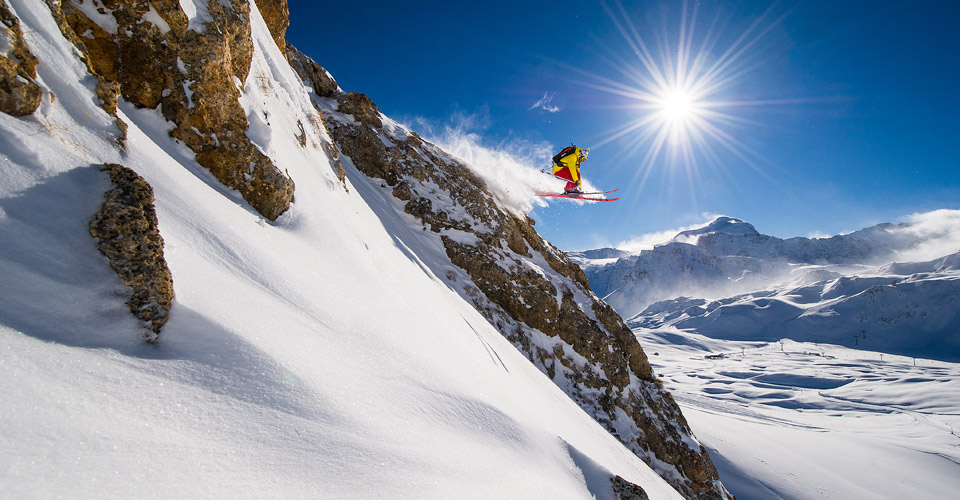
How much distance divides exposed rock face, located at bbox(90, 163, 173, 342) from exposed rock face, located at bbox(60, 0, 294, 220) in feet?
9.91

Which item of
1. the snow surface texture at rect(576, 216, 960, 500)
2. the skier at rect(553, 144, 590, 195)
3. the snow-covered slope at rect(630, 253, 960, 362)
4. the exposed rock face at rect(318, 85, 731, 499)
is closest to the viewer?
the exposed rock face at rect(318, 85, 731, 499)

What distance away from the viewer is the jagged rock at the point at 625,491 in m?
6.74

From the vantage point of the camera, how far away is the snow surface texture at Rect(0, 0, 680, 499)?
2223 mm

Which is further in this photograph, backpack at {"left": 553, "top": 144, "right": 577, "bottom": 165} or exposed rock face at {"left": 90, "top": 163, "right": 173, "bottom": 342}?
backpack at {"left": 553, "top": 144, "right": 577, "bottom": 165}

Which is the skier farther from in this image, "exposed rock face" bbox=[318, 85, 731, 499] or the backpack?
"exposed rock face" bbox=[318, 85, 731, 499]

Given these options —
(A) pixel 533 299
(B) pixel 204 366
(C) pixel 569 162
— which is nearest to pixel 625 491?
(B) pixel 204 366

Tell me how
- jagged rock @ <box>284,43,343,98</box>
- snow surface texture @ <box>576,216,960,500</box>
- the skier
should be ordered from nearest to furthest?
jagged rock @ <box>284,43,343,98</box>
the skier
snow surface texture @ <box>576,216,960,500</box>

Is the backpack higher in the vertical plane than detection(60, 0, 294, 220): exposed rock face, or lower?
higher

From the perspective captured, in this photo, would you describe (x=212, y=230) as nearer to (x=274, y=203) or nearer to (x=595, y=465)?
(x=274, y=203)

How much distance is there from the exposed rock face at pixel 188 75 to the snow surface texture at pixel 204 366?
0.33 meters

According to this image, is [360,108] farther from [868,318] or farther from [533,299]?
[868,318]

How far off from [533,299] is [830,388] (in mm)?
117642

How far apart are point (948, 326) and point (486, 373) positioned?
250599 millimetres

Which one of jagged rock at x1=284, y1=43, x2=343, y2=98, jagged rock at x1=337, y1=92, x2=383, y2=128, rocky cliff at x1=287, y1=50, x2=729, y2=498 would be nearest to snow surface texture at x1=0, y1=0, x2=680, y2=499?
rocky cliff at x1=287, y1=50, x2=729, y2=498
